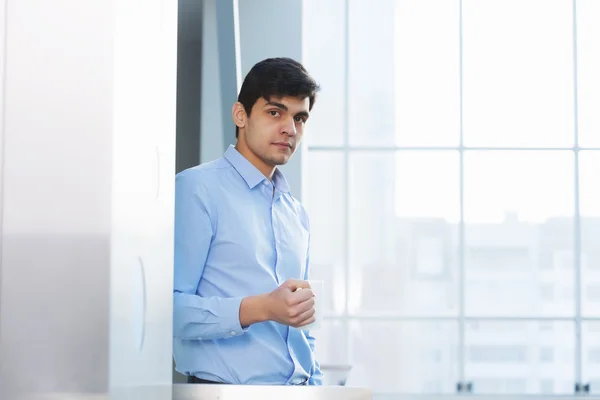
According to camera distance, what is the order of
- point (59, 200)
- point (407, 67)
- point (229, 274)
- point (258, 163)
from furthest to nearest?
point (407, 67) < point (258, 163) < point (229, 274) < point (59, 200)

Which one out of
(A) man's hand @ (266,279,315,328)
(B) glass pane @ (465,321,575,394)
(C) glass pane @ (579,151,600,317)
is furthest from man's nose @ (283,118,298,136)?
(C) glass pane @ (579,151,600,317)

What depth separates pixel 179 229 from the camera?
4.00 ft

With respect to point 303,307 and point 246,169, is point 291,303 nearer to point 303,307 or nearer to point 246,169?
point 303,307

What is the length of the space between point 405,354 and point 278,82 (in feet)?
11.8

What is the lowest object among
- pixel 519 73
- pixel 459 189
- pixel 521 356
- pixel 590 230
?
pixel 521 356

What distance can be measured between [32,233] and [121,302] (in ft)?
0.21

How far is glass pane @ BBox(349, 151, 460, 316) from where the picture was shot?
470 cm

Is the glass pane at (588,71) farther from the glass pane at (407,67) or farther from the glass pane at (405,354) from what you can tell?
the glass pane at (405,354)

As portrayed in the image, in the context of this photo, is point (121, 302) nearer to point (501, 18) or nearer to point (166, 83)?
point (166, 83)

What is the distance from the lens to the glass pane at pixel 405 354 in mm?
4676

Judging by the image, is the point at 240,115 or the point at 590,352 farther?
the point at 590,352

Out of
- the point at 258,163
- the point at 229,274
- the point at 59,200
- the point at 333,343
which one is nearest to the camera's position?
the point at 59,200

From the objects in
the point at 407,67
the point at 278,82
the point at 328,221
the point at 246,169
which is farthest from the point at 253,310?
the point at 407,67

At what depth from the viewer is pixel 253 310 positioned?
1130 millimetres
